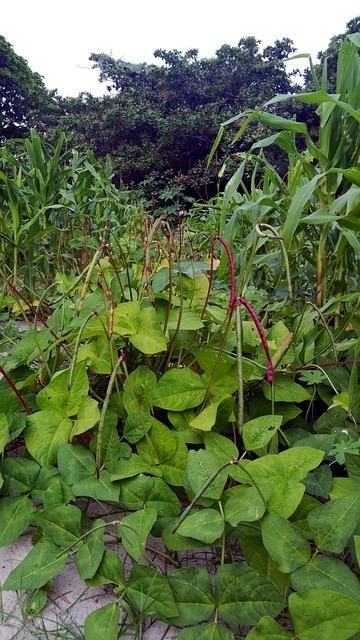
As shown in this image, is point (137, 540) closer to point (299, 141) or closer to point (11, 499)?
point (11, 499)

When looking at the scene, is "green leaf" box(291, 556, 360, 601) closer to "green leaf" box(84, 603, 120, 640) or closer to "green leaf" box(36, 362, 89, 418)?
"green leaf" box(84, 603, 120, 640)

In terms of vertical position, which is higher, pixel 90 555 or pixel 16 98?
pixel 16 98

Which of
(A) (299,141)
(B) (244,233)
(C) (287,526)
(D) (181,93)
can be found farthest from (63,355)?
(D) (181,93)

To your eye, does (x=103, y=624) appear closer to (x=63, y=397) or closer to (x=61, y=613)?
(x=61, y=613)

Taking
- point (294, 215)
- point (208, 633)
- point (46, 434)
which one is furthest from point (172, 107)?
point (208, 633)

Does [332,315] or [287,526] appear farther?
[332,315]

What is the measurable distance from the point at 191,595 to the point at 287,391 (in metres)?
0.45

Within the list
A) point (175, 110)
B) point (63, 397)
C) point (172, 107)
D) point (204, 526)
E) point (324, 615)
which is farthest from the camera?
point (172, 107)

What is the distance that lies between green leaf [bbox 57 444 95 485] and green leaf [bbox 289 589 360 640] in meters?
0.39

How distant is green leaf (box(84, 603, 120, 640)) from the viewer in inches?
22.8

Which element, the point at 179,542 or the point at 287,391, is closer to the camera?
the point at 179,542

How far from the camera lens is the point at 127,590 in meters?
0.63

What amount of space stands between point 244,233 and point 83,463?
1.82 metres

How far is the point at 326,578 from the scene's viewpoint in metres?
0.57
